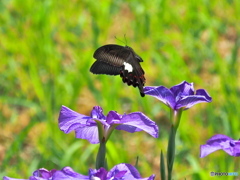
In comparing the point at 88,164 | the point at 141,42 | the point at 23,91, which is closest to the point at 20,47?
the point at 23,91

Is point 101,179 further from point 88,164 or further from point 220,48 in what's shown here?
point 220,48

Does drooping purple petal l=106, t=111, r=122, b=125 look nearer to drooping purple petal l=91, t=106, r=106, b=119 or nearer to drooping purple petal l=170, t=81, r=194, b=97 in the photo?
drooping purple petal l=91, t=106, r=106, b=119

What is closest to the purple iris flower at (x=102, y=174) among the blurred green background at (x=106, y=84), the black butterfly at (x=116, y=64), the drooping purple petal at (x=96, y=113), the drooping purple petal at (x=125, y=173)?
the drooping purple petal at (x=125, y=173)

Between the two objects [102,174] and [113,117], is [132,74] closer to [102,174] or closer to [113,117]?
[113,117]

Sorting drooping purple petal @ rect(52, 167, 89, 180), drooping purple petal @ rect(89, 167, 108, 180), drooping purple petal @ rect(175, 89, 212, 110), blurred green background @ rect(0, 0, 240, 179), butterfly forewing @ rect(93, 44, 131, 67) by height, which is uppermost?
blurred green background @ rect(0, 0, 240, 179)

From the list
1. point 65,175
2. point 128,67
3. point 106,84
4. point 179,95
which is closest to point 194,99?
point 179,95

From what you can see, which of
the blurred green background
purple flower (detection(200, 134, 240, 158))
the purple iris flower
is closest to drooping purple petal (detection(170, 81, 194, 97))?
purple flower (detection(200, 134, 240, 158))
